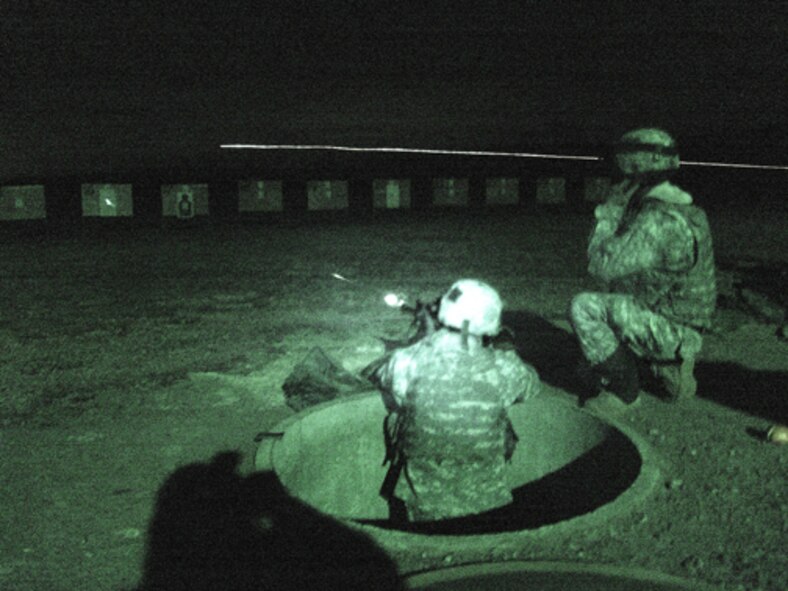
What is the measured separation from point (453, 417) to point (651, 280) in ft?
6.38

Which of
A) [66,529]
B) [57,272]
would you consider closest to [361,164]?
[57,272]

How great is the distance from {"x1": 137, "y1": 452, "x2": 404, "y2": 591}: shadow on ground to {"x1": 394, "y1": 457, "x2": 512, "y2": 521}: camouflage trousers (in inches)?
29.3

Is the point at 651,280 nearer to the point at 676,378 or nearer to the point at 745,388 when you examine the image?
the point at 676,378

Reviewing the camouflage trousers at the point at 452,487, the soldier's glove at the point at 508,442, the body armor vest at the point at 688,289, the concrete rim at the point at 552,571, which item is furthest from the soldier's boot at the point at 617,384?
the concrete rim at the point at 552,571

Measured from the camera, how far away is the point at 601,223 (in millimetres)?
5188

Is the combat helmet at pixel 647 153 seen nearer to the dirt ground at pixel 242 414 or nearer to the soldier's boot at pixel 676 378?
the soldier's boot at pixel 676 378

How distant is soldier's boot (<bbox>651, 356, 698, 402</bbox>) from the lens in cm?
525

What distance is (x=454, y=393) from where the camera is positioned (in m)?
3.76

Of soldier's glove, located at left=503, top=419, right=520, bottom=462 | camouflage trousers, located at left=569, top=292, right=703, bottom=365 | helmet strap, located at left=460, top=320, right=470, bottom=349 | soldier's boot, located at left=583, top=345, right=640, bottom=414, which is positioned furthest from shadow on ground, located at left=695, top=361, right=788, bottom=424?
helmet strap, located at left=460, top=320, right=470, bottom=349

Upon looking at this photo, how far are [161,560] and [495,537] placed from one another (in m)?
1.42

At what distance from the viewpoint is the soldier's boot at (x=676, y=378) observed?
525 cm

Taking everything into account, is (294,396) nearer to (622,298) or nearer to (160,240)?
(622,298)

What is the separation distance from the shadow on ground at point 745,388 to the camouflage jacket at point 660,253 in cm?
68

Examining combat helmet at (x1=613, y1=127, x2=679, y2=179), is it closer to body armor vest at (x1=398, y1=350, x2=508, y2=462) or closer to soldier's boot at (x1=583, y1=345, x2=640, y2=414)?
soldier's boot at (x1=583, y1=345, x2=640, y2=414)
